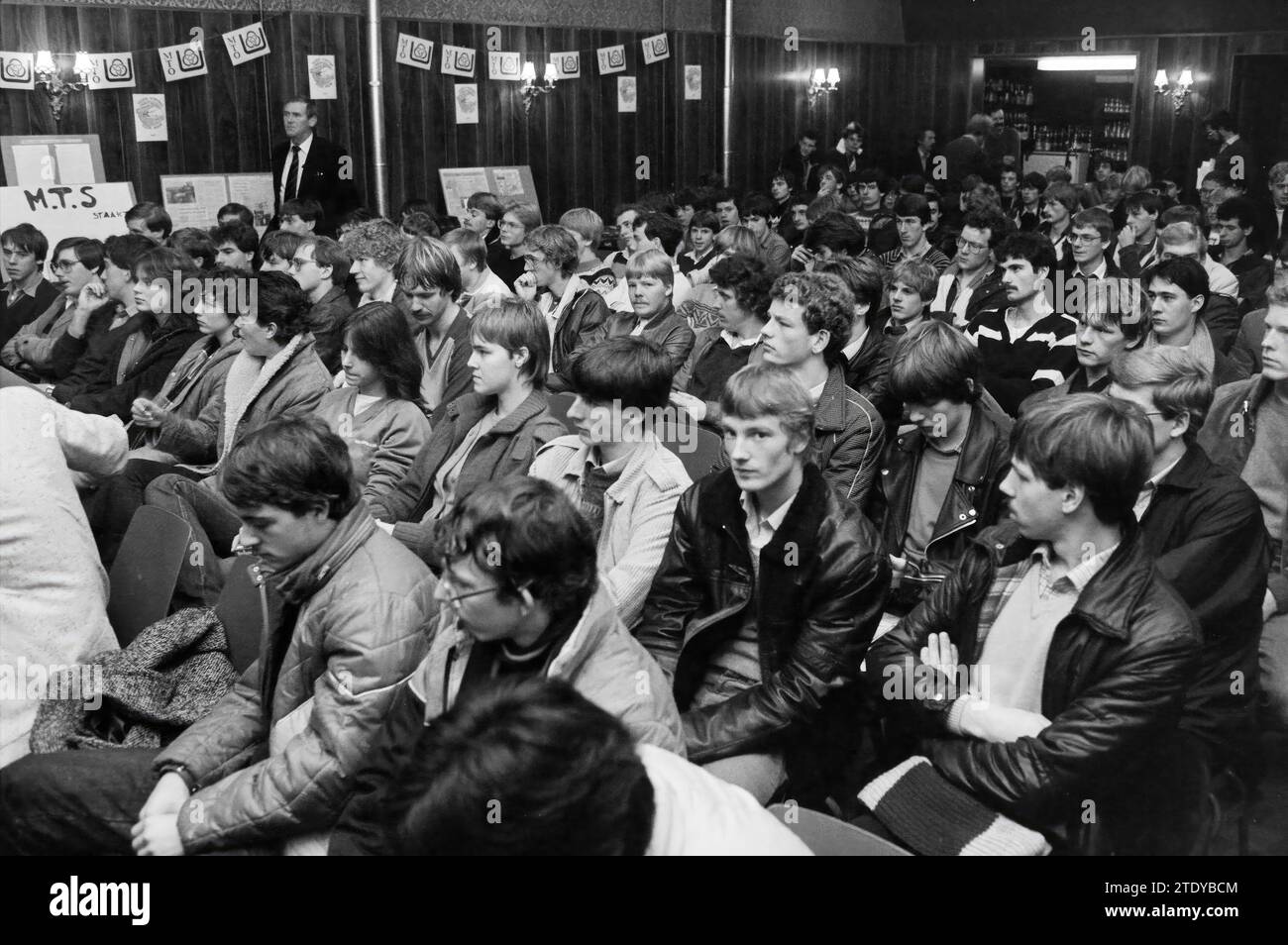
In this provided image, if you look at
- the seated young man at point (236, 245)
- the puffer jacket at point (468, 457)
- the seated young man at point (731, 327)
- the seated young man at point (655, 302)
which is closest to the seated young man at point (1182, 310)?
the seated young man at point (731, 327)

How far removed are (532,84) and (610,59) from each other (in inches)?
38.5

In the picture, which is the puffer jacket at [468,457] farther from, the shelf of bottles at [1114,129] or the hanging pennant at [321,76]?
the shelf of bottles at [1114,129]

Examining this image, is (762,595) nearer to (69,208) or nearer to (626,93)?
(69,208)

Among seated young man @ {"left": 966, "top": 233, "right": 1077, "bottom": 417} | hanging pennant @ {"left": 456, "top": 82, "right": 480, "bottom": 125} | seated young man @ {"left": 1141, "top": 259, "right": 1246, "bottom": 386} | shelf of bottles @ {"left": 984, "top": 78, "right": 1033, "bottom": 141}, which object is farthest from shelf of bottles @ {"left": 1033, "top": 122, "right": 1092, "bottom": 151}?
seated young man @ {"left": 1141, "top": 259, "right": 1246, "bottom": 386}

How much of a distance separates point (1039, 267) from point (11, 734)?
4297mm

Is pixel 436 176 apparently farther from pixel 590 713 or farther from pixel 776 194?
pixel 590 713

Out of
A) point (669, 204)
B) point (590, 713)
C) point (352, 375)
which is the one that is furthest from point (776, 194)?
point (590, 713)

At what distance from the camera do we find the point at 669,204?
10305 millimetres

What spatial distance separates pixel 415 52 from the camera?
10.6 m

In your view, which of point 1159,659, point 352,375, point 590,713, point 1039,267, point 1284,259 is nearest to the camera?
point 590,713

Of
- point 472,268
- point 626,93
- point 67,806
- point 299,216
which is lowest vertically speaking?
point 67,806

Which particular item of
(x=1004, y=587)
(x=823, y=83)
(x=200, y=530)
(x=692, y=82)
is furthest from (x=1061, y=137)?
(x=200, y=530)

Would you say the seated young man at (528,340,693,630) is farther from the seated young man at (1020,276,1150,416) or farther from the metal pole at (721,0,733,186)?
the metal pole at (721,0,733,186)

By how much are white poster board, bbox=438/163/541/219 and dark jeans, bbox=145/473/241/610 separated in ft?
24.5
